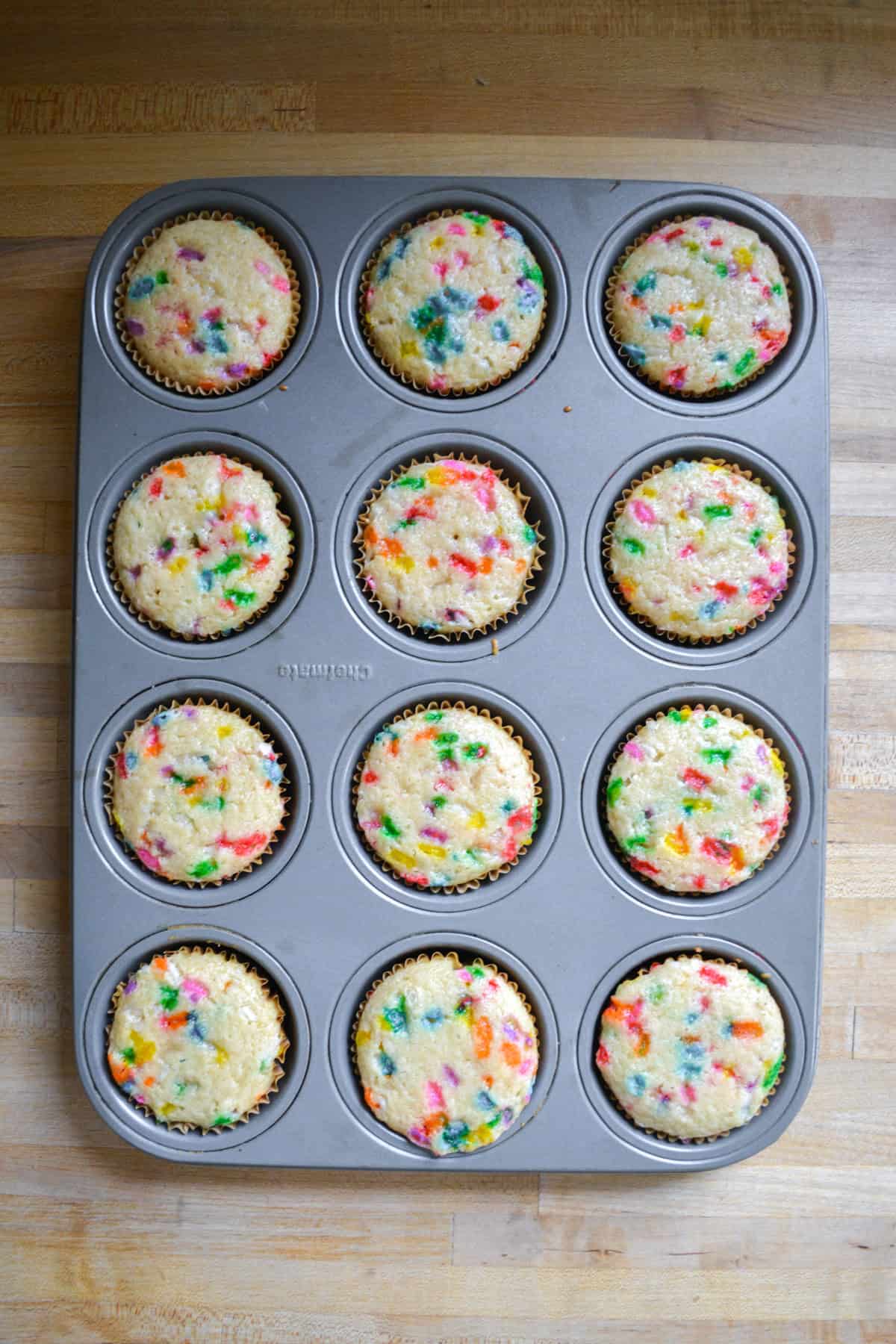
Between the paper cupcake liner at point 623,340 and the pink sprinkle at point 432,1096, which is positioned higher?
the paper cupcake liner at point 623,340

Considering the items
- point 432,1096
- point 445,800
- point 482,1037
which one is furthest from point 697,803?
point 432,1096

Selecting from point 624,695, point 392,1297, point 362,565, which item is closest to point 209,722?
point 362,565

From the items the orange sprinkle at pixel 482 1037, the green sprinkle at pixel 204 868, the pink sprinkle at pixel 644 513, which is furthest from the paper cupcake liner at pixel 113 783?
the pink sprinkle at pixel 644 513

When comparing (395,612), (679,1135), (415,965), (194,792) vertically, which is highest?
(395,612)

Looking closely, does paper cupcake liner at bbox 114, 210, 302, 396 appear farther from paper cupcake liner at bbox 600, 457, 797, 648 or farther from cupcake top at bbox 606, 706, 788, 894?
cupcake top at bbox 606, 706, 788, 894

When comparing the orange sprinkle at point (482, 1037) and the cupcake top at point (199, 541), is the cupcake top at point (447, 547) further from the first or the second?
the orange sprinkle at point (482, 1037)

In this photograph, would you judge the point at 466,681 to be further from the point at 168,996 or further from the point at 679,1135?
the point at 679,1135

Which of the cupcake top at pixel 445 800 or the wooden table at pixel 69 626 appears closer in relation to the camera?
the cupcake top at pixel 445 800

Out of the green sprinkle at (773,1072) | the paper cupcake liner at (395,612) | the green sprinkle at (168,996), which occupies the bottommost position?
the green sprinkle at (773,1072)
